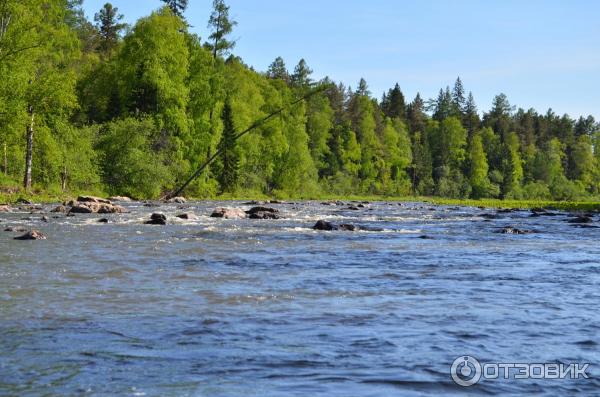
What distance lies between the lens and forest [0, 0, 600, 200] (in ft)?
123

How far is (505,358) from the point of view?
19.4 feet

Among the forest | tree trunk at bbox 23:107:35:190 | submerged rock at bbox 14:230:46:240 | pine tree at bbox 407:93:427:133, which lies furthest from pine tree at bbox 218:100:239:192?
pine tree at bbox 407:93:427:133

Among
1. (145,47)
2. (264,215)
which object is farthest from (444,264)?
(145,47)

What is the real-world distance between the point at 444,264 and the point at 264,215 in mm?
16088

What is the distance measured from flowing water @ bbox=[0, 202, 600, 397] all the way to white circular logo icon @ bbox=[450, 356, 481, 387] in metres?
0.09

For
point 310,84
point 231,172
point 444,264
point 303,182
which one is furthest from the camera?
point 310,84

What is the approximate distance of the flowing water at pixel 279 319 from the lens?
516cm

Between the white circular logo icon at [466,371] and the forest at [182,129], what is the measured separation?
8048 millimetres

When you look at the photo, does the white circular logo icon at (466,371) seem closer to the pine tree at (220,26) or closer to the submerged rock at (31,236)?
the submerged rock at (31,236)

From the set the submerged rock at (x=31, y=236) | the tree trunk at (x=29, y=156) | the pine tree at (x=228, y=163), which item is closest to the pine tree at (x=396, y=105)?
the pine tree at (x=228, y=163)

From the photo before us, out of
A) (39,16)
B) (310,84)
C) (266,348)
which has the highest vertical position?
(310,84)

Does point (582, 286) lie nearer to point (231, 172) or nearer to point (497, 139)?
point (231, 172)

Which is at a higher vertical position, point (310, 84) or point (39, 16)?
point (310, 84)

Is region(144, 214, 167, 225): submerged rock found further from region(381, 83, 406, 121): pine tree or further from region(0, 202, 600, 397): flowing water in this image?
region(381, 83, 406, 121): pine tree
